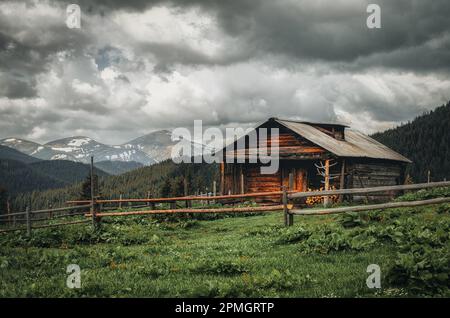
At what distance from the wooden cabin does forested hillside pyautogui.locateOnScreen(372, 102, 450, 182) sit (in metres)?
53.2

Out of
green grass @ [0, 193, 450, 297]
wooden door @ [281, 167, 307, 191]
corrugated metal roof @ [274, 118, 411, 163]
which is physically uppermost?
corrugated metal roof @ [274, 118, 411, 163]

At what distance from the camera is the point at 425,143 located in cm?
9731

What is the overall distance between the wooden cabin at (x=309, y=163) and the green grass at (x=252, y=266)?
48.3 ft

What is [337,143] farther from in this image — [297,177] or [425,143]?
[425,143]

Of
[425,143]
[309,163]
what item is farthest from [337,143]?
[425,143]

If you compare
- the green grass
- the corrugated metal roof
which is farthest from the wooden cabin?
the green grass

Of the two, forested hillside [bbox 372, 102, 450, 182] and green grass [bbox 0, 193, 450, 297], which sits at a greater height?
forested hillside [bbox 372, 102, 450, 182]

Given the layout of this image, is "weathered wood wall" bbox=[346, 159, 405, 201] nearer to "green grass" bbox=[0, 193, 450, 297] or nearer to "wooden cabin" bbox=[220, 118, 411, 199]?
"wooden cabin" bbox=[220, 118, 411, 199]

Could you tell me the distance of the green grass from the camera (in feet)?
21.2

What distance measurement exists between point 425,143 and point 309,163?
256 ft

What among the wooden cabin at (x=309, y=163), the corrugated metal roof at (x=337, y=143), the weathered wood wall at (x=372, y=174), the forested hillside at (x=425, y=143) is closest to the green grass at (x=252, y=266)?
the corrugated metal roof at (x=337, y=143)
